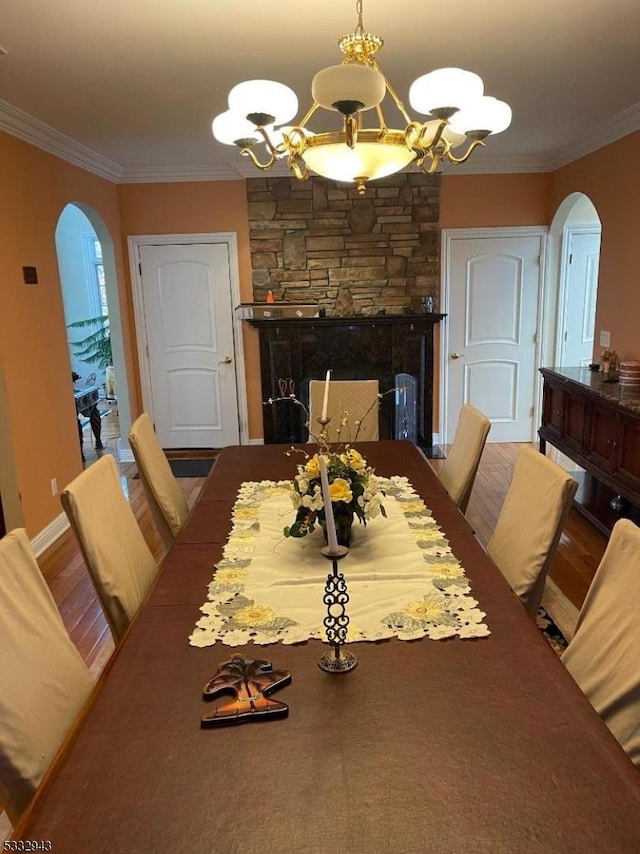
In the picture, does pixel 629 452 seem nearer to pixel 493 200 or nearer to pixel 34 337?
pixel 493 200

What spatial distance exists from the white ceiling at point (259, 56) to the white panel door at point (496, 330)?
4.71ft

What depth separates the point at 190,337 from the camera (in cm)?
564

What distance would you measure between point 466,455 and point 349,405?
1165 millimetres

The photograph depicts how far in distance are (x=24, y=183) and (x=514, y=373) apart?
429 cm

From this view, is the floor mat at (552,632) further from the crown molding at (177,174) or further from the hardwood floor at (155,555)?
the crown molding at (177,174)

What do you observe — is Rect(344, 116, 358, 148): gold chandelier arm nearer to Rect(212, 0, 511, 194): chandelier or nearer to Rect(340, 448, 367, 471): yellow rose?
Rect(212, 0, 511, 194): chandelier

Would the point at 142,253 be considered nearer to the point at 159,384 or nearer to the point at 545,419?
the point at 159,384

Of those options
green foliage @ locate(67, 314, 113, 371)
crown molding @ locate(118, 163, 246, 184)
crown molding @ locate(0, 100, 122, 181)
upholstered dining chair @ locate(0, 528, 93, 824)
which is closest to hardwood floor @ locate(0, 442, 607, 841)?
upholstered dining chair @ locate(0, 528, 93, 824)

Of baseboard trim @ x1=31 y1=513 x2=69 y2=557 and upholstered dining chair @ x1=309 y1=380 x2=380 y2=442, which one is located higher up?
upholstered dining chair @ x1=309 y1=380 x2=380 y2=442

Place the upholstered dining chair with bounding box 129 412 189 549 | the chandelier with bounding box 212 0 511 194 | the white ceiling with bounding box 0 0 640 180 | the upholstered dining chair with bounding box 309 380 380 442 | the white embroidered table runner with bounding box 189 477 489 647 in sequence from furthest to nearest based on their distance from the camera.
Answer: the upholstered dining chair with bounding box 309 380 380 442 < the upholstered dining chair with bounding box 129 412 189 549 < the white ceiling with bounding box 0 0 640 180 < the chandelier with bounding box 212 0 511 194 < the white embroidered table runner with bounding box 189 477 489 647

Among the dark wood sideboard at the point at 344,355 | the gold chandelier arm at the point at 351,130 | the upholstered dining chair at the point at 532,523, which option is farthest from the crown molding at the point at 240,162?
the upholstered dining chair at the point at 532,523

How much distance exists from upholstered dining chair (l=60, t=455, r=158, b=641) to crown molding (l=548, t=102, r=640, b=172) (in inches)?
147

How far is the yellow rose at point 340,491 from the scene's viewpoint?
5.62 feet

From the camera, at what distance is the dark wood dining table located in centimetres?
92
